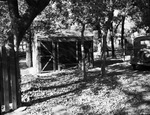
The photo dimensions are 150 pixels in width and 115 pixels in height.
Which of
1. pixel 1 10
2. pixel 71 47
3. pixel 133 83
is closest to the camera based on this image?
pixel 133 83

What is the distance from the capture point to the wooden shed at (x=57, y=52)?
13672 mm

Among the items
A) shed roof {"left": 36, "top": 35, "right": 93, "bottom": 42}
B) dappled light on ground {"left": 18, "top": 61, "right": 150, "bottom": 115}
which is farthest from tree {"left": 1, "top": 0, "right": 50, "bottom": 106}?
shed roof {"left": 36, "top": 35, "right": 93, "bottom": 42}

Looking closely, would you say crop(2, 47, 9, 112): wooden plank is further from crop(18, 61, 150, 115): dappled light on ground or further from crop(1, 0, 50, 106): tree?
crop(1, 0, 50, 106): tree

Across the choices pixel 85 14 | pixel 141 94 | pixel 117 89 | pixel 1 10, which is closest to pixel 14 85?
pixel 117 89

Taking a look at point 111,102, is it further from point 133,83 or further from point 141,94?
point 133,83

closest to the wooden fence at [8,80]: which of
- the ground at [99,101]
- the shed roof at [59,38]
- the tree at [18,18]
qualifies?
the ground at [99,101]

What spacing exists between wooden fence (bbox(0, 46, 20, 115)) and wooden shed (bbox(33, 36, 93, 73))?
861 centimetres

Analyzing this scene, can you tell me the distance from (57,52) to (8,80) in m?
9.35

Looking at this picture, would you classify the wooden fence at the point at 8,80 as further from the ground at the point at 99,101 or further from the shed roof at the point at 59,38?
the shed roof at the point at 59,38

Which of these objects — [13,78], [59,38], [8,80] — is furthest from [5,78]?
[59,38]

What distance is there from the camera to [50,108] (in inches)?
189

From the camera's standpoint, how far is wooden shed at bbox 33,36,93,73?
13.7 meters

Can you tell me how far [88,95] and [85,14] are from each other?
452 cm

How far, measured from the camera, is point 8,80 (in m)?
4.78
